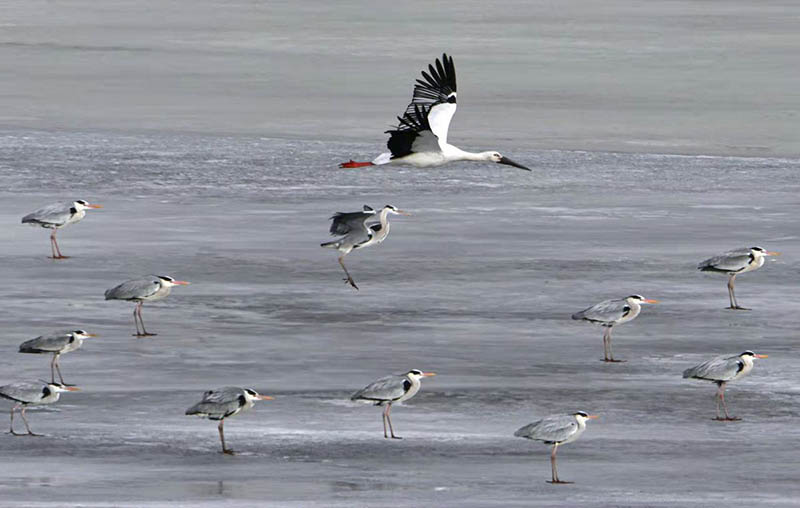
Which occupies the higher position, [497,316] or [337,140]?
[337,140]

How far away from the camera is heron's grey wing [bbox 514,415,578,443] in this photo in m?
12.9

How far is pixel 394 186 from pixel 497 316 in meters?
7.89

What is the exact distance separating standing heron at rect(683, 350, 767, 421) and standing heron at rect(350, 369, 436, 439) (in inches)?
83.6

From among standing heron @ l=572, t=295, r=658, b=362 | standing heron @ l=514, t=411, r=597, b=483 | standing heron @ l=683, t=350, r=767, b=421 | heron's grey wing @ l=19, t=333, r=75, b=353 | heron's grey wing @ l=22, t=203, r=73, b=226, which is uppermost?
heron's grey wing @ l=22, t=203, r=73, b=226


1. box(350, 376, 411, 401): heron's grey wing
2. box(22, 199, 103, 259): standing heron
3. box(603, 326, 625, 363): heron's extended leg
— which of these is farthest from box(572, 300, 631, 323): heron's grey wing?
box(22, 199, 103, 259): standing heron

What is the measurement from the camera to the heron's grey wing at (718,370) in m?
14.6

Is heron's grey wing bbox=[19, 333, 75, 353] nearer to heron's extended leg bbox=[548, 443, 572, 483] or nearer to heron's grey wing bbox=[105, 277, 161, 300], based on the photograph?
heron's grey wing bbox=[105, 277, 161, 300]

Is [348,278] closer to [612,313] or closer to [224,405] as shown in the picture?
[612,313]

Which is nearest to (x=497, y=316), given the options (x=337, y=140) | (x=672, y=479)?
(x=672, y=479)

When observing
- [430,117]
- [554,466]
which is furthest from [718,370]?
[430,117]

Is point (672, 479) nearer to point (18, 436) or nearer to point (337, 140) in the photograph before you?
point (18, 436)

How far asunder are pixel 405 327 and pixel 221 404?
4.43 meters

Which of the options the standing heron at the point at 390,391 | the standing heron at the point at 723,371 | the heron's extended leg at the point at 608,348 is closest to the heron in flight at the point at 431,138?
the heron's extended leg at the point at 608,348

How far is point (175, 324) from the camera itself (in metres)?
17.7
